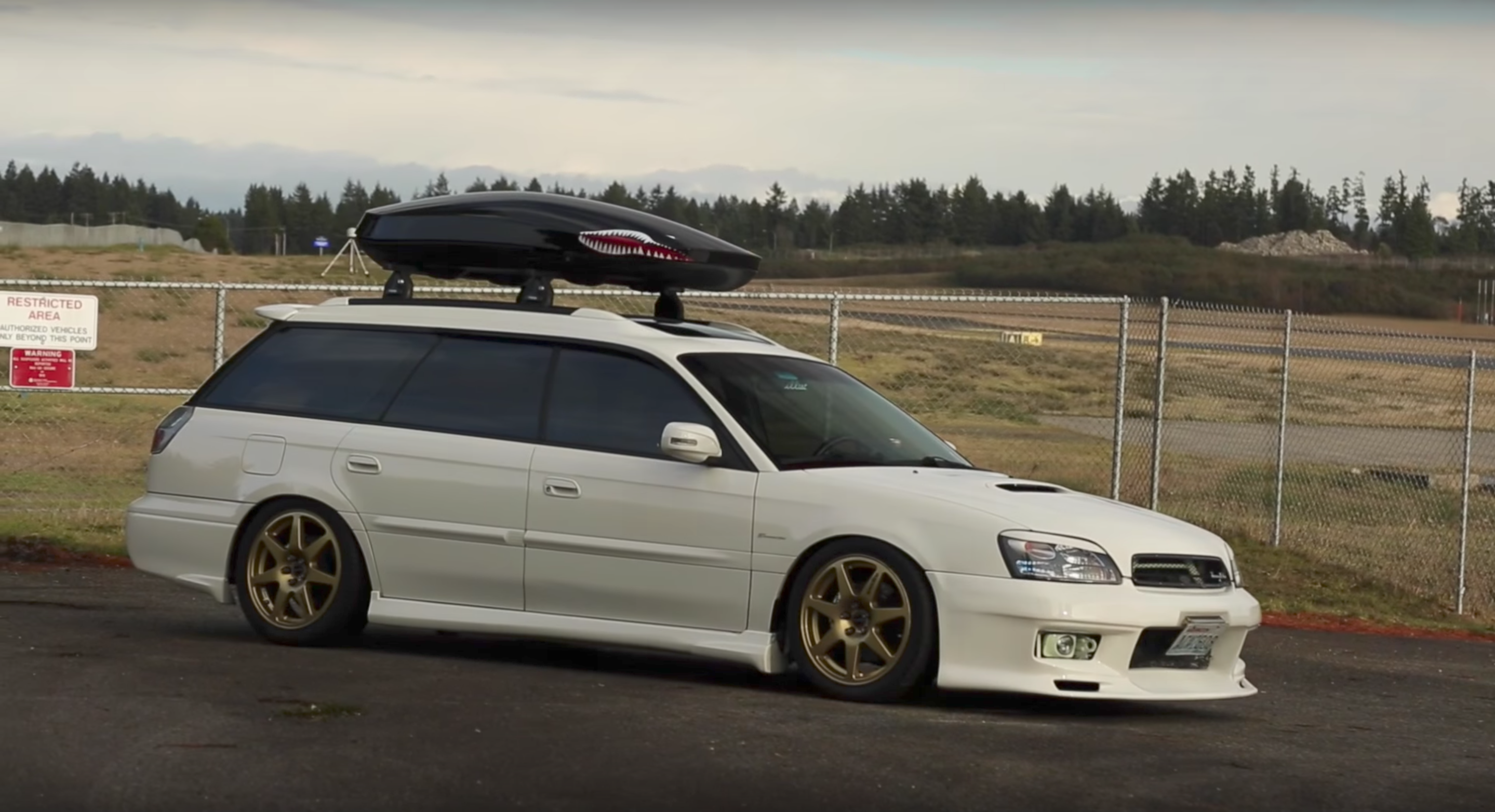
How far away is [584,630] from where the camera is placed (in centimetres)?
860

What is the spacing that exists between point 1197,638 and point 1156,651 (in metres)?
0.22

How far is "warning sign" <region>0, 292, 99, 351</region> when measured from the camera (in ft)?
48.6

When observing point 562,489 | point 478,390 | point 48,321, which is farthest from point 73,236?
point 562,489

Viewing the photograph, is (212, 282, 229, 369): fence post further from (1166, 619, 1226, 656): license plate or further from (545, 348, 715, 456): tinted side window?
(1166, 619, 1226, 656): license plate

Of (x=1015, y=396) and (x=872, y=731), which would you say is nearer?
(x=872, y=731)

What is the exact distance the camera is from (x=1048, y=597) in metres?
7.73

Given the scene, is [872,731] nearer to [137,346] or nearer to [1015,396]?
[1015,396]

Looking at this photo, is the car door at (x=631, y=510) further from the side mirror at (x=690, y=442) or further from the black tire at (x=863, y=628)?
the black tire at (x=863, y=628)

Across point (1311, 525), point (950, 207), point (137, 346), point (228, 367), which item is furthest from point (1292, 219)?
point (228, 367)

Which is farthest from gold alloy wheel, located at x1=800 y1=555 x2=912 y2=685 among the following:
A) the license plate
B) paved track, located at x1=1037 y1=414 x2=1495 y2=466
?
paved track, located at x1=1037 y1=414 x2=1495 y2=466

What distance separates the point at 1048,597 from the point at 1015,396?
1711 cm

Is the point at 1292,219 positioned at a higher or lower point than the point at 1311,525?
higher

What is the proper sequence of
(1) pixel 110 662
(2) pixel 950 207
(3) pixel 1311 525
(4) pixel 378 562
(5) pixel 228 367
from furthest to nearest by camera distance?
(2) pixel 950 207 → (3) pixel 1311 525 → (5) pixel 228 367 → (4) pixel 378 562 → (1) pixel 110 662

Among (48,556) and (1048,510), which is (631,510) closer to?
(1048,510)
